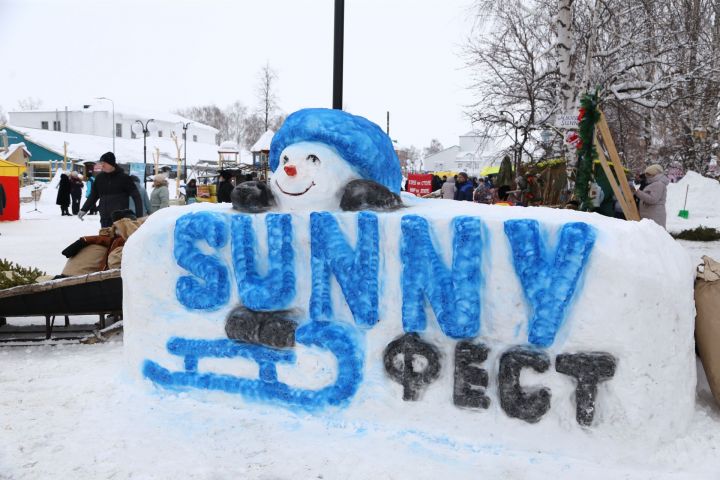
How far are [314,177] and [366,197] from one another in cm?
36

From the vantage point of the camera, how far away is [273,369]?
144 inches

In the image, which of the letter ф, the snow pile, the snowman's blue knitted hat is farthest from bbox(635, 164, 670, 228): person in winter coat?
the snow pile

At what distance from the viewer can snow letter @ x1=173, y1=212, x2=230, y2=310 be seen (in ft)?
12.2

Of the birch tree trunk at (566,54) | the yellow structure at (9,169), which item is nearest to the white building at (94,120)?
the yellow structure at (9,169)

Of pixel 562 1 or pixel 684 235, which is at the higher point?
pixel 562 1

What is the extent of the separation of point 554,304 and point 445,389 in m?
0.77

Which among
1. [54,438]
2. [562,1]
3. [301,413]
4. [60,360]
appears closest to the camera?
[54,438]

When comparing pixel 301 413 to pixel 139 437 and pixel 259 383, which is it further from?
pixel 139 437

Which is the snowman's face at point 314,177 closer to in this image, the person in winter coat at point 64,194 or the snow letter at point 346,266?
the snow letter at point 346,266

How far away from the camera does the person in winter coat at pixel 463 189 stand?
13977 millimetres

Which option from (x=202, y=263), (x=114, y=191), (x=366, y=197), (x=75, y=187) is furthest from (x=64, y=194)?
(x=366, y=197)

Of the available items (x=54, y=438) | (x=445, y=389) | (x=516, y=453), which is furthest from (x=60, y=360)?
(x=516, y=453)

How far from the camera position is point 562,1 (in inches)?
423

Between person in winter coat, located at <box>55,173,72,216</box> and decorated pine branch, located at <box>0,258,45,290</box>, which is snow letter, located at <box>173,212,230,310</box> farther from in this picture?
person in winter coat, located at <box>55,173,72,216</box>
